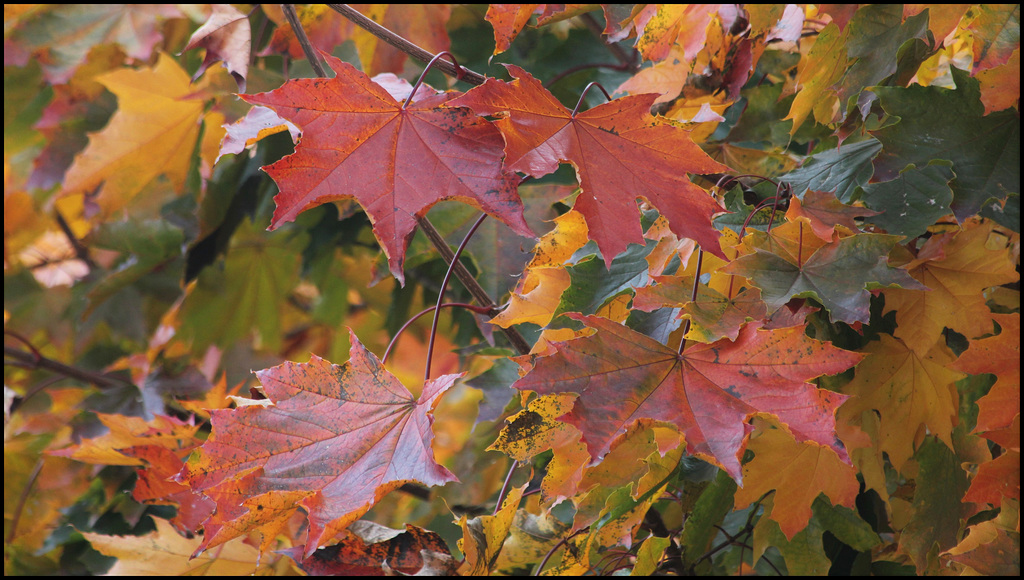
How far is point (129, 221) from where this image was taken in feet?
4.60

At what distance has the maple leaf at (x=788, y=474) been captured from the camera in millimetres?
697

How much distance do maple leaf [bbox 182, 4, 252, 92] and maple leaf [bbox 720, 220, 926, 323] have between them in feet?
1.95

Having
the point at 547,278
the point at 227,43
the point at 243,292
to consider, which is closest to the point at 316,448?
the point at 547,278

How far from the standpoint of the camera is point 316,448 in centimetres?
62

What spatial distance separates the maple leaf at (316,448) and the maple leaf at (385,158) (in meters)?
0.13

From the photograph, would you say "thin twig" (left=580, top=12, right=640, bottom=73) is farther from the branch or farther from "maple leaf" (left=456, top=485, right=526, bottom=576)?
"maple leaf" (left=456, top=485, right=526, bottom=576)

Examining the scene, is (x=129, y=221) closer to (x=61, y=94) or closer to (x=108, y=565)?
(x=61, y=94)

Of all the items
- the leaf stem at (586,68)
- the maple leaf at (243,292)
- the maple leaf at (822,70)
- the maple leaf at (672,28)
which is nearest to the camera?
the maple leaf at (822,70)

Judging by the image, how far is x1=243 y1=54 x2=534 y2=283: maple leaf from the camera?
1.93ft

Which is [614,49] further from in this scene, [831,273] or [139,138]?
[139,138]

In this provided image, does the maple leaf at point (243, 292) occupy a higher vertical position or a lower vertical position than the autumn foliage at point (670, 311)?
lower

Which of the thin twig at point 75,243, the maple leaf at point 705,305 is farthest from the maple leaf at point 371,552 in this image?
the thin twig at point 75,243

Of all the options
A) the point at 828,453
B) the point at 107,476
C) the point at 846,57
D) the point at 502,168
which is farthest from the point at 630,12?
the point at 107,476

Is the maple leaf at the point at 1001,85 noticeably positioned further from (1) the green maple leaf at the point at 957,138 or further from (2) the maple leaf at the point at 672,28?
(2) the maple leaf at the point at 672,28
